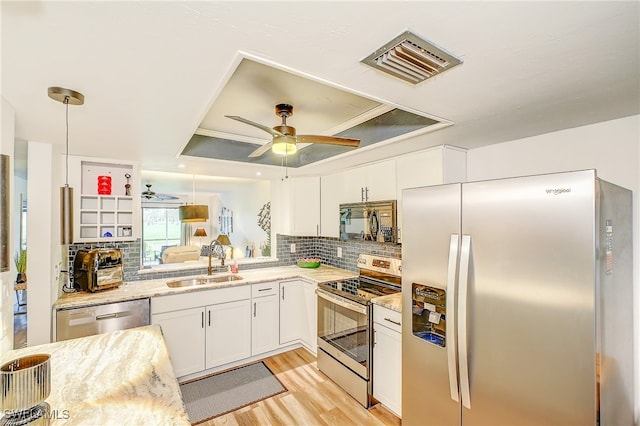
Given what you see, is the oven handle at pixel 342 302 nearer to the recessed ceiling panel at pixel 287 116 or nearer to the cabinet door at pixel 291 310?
the cabinet door at pixel 291 310

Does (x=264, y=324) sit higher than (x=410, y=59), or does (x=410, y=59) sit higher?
(x=410, y=59)

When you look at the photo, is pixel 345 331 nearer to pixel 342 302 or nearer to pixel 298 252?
pixel 342 302

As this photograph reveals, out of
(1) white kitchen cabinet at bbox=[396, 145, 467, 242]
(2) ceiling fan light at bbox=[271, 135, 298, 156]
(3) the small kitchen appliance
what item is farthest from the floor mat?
(2) ceiling fan light at bbox=[271, 135, 298, 156]

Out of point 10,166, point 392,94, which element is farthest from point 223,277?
point 392,94

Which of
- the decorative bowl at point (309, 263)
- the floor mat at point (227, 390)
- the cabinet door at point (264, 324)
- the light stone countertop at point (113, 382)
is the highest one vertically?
the decorative bowl at point (309, 263)

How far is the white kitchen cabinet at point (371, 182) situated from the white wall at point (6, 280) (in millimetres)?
2612

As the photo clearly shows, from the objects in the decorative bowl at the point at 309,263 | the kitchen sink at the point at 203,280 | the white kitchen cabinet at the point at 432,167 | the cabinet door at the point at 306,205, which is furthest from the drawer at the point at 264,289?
the white kitchen cabinet at the point at 432,167

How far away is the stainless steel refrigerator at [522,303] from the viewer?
4.06ft

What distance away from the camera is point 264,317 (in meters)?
3.29

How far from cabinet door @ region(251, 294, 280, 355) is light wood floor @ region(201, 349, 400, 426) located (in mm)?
454

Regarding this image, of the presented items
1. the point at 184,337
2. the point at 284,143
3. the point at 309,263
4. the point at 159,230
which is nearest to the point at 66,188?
the point at 284,143

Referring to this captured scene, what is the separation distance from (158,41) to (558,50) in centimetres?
147

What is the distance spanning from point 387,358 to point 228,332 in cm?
169

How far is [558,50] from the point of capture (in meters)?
1.10
